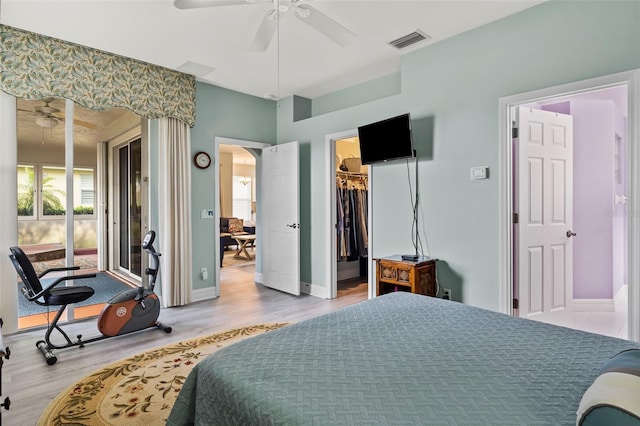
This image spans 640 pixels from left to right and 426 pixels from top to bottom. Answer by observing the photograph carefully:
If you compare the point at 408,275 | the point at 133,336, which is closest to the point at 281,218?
the point at 408,275

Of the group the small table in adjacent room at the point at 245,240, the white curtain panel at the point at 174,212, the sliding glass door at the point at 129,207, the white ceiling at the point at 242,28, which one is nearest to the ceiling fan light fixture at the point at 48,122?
the white ceiling at the point at 242,28

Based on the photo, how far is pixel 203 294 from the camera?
457 cm

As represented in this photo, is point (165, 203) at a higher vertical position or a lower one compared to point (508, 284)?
higher

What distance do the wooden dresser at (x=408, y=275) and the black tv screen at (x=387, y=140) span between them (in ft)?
3.55

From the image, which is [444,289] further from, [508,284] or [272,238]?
[272,238]

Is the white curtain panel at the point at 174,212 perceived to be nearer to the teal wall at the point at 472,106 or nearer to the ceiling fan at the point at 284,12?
the ceiling fan at the point at 284,12

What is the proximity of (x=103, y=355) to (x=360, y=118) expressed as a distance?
3.54 metres

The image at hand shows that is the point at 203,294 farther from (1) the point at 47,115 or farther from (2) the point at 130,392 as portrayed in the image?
(1) the point at 47,115

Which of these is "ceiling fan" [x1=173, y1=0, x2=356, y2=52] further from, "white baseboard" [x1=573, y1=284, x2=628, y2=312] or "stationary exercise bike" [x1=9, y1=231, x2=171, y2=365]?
"white baseboard" [x1=573, y1=284, x2=628, y2=312]

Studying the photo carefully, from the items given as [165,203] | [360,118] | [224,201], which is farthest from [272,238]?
[224,201]

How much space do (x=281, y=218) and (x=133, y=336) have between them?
7.90ft

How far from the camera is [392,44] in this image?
3588mm

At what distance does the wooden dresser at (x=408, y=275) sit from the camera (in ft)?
10.7

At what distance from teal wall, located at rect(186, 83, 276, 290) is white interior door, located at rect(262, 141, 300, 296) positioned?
2.05 ft
